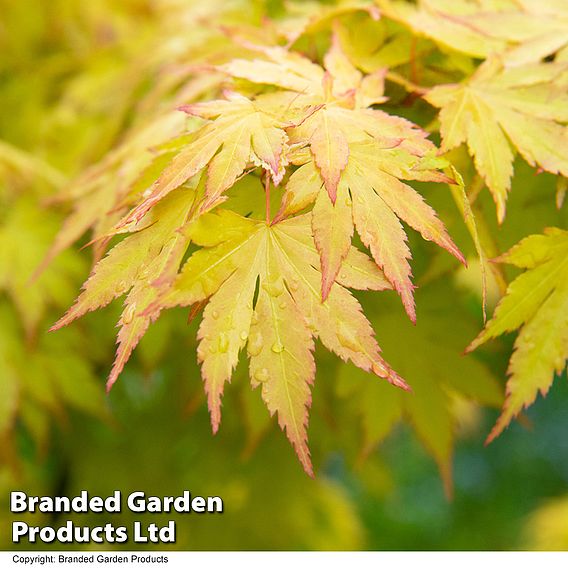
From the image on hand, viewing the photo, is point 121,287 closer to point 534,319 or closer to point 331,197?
point 331,197

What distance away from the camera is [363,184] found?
1.85 ft

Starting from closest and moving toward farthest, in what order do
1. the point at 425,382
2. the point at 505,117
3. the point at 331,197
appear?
the point at 331,197 → the point at 505,117 → the point at 425,382

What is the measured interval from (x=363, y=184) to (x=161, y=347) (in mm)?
540

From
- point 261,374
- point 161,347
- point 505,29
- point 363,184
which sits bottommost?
point 261,374

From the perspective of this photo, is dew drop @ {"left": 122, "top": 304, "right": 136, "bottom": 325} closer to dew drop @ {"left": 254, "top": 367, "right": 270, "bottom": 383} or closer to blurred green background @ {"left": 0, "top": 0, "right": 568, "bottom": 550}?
dew drop @ {"left": 254, "top": 367, "right": 270, "bottom": 383}

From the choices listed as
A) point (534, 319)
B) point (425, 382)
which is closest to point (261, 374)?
point (534, 319)

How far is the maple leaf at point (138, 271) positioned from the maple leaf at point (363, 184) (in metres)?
0.09

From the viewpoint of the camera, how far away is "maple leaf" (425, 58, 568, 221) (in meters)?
0.62

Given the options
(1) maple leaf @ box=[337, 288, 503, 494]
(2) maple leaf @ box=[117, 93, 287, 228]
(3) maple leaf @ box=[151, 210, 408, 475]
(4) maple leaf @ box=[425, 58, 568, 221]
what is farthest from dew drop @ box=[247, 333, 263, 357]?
(1) maple leaf @ box=[337, 288, 503, 494]

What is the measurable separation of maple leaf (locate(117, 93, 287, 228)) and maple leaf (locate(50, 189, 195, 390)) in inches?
1.0

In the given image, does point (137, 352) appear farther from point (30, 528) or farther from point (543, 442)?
point (543, 442)

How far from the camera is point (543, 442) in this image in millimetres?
3445
